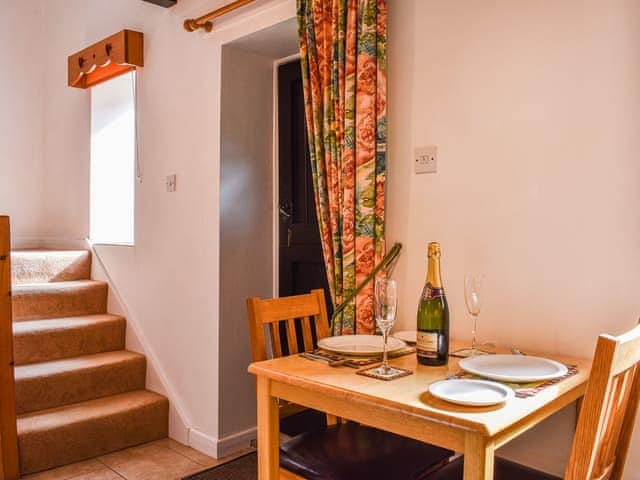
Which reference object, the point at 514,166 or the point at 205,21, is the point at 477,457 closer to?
the point at 514,166

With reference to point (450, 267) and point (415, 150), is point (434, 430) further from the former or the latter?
point (415, 150)

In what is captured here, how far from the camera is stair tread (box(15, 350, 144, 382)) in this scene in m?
2.86

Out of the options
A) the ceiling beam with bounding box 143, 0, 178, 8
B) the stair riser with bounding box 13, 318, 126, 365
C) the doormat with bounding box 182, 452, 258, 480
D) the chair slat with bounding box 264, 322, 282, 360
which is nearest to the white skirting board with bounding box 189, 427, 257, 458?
the doormat with bounding box 182, 452, 258, 480

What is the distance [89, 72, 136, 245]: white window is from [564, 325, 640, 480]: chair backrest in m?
3.30

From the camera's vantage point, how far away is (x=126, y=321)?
3451 mm

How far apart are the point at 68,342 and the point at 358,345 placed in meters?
2.17

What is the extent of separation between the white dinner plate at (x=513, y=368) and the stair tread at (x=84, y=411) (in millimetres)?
2111

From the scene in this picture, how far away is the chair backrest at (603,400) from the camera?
97 cm

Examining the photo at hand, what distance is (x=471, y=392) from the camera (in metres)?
1.23

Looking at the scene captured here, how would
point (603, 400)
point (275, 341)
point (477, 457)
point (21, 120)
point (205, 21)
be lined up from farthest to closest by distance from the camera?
point (21, 120) → point (205, 21) → point (275, 341) → point (477, 457) → point (603, 400)

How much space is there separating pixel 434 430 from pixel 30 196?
428 cm

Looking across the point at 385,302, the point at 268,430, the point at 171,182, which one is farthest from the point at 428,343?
the point at 171,182

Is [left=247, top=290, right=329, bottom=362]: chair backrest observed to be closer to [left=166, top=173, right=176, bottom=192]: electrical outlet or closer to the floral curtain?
the floral curtain

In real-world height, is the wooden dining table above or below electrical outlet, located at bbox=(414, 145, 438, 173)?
below
